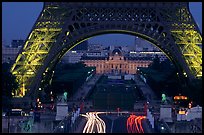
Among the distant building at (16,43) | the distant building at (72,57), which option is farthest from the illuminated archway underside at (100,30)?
the distant building at (72,57)

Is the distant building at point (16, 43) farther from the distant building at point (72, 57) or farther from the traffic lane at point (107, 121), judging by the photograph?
the traffic lane at point (107, 121)

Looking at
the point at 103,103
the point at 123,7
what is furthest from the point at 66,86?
the point at 123,7

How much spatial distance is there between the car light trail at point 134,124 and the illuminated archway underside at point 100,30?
4152 millimetres

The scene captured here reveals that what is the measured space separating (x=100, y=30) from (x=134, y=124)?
23.0ft

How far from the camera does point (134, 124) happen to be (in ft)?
88.0

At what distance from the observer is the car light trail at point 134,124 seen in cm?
2450

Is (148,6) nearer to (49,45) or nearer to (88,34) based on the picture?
(88,34)

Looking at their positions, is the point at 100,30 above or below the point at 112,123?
above

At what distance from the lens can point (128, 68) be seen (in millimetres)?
107250

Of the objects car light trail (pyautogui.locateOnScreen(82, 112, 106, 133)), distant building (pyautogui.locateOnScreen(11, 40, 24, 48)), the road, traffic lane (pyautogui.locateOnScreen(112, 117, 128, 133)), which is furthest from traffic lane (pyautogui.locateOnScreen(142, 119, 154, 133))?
distant building (pyautogui.locateOnScreen(11, 40, 24, 48))

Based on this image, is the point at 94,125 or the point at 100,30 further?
the point at 100,30

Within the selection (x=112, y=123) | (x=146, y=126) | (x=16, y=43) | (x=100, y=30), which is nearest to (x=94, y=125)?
(x=112, y=123)

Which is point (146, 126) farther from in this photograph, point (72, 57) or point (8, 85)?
point (72, 57)

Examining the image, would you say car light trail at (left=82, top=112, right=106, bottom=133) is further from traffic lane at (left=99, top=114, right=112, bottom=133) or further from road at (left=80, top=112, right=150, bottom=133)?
traffic lane at (left=99, top=114, right=112, bottom=133)
